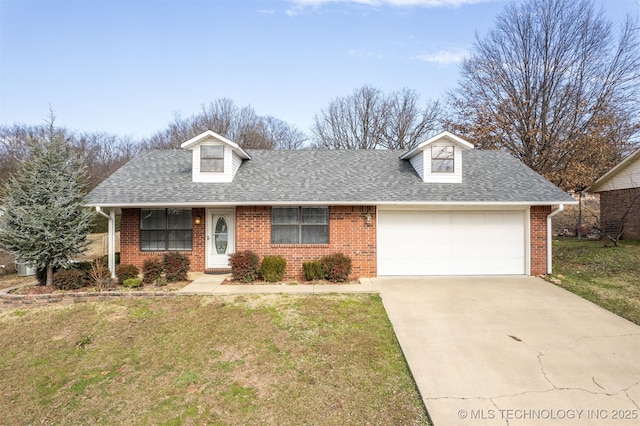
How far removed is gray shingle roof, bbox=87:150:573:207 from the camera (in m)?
9.78

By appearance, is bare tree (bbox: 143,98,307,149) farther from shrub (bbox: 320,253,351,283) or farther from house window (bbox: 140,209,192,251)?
shrub (bbox: 320,253,351,283)

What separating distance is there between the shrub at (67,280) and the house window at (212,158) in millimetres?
4704

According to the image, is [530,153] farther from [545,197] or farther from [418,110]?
[545,197]

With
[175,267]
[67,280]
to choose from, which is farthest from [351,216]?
[67,280]

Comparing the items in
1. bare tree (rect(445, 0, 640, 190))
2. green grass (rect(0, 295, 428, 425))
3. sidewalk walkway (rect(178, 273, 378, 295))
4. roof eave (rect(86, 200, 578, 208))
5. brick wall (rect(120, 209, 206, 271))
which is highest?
bare tree (rect(445, 0, 640, 190))

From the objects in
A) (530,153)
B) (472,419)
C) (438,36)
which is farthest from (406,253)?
(530,153)

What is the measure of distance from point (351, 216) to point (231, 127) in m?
25.7

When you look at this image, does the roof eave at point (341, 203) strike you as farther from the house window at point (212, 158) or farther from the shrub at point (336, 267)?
the house window at point (212, 158)

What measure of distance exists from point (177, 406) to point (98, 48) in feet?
49.0

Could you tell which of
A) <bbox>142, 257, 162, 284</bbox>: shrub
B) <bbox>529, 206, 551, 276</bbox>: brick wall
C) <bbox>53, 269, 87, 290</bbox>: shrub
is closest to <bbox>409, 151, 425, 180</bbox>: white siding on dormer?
<bbox>529, 206, 551, 276</bbox>: brick wall

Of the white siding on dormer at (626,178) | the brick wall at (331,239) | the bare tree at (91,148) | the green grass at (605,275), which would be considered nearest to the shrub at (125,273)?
the brick wall at (331,239)

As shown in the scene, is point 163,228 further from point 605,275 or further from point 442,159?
point 605,275

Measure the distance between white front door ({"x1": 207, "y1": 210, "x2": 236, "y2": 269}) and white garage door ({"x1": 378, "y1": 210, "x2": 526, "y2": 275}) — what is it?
4.90m

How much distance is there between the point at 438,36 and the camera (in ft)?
46.0
